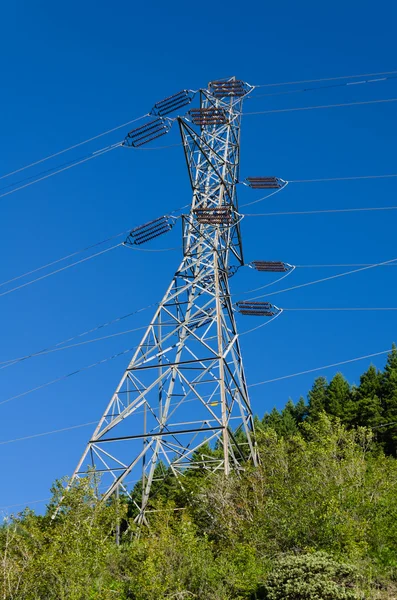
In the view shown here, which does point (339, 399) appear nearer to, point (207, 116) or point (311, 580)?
point (207, 116)

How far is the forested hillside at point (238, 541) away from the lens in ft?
64.8

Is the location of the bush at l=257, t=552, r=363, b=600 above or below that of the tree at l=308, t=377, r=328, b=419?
below

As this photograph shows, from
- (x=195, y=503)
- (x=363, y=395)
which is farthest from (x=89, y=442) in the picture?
(x=363, y=395)

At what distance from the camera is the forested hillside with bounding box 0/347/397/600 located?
778 inches

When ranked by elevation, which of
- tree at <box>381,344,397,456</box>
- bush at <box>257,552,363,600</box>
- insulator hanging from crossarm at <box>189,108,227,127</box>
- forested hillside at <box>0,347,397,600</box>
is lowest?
bush at <box>257,552,363,600</box>

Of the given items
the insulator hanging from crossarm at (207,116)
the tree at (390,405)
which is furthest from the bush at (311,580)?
the tree at (390,405)

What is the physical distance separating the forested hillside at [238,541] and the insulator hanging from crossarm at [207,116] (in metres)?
17.1

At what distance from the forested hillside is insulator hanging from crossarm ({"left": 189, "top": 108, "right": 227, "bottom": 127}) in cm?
1709

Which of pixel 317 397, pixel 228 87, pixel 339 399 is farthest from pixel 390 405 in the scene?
pixel 228 87

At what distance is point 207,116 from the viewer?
125 ft

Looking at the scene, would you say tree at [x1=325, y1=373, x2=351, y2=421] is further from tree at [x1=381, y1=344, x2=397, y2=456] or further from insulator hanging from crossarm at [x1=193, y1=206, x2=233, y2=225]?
insulator hanging from crossarm at [x1=193, y1=206, x2=233, y2=225]

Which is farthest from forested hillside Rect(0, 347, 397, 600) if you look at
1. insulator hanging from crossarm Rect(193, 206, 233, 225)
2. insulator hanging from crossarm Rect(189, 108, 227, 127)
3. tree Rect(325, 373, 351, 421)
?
tree Rect(325, 373, 351, 421)

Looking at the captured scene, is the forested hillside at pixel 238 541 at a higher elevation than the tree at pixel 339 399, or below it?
below

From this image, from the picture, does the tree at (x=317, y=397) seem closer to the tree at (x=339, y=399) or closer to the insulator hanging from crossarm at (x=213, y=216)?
the tree at (x=339, y=399)
